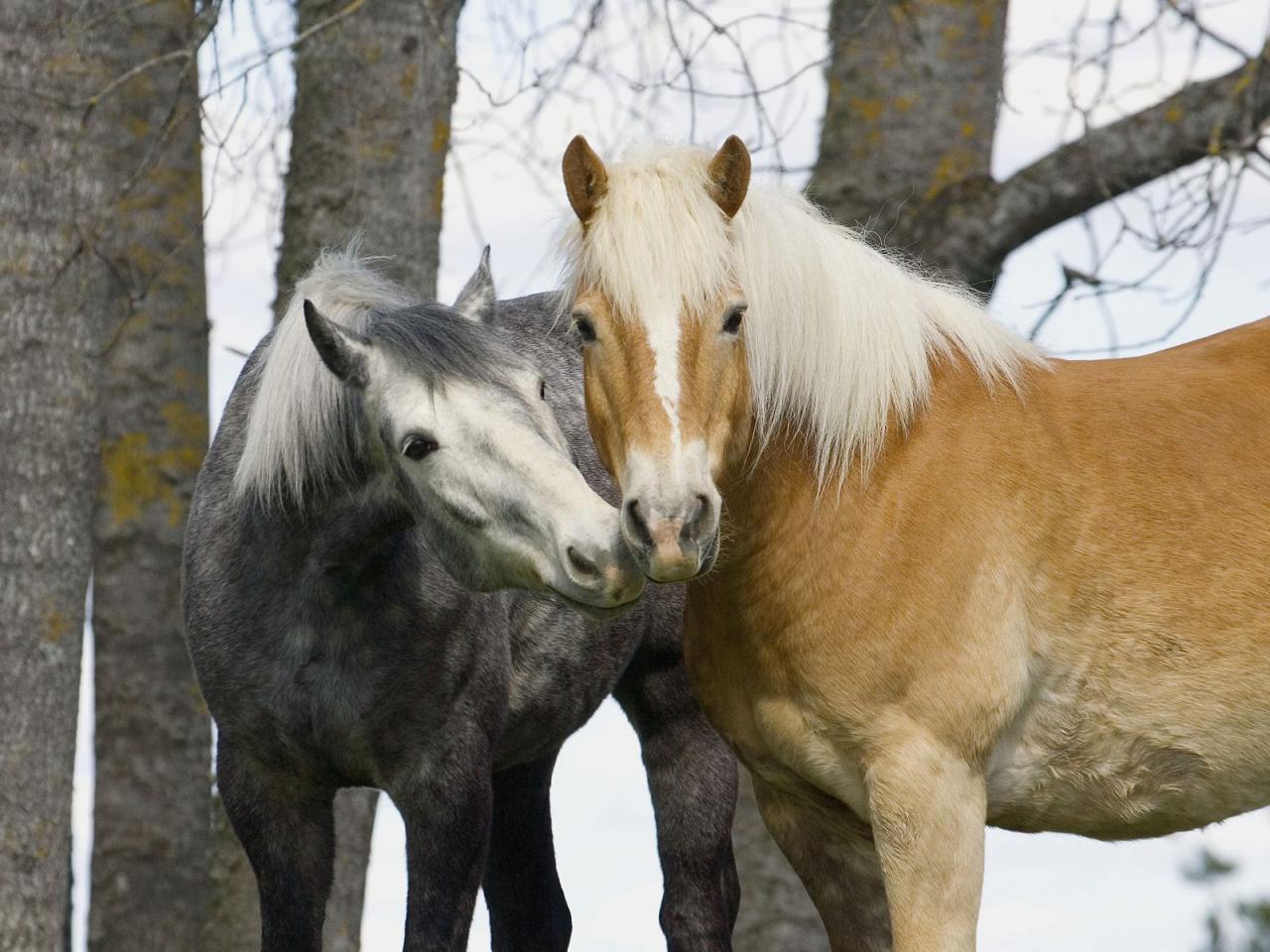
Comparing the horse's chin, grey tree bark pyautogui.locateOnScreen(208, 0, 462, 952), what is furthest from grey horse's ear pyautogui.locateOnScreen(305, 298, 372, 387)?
grey tree bark pyautogui.locateOnScreen(208, 0, 462, 952)

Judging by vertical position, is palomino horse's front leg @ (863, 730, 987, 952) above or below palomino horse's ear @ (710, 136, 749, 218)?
below

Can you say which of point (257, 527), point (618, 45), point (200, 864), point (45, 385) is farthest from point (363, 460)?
point (200, 864)

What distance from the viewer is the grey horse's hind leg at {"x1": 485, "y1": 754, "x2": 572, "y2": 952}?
18.6ft

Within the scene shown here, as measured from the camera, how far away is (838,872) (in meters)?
4.50

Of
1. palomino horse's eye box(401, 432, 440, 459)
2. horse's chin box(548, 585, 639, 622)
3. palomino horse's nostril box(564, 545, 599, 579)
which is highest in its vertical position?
palomino horse's eye box(401, 432, 440, 459)

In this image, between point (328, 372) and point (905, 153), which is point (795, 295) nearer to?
point (328, 372)

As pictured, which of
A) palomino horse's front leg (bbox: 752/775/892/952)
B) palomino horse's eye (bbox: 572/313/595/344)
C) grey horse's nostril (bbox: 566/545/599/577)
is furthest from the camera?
palomino horse's front leg (bbox: 752/775/892/952)

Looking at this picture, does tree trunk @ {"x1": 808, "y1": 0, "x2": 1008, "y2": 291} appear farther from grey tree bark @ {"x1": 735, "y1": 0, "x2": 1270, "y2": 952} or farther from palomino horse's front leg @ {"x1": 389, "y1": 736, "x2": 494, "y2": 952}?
palomino horse's front leg @ {"x1": 389, "y1": 736, "x2": 494, "y2": 952}

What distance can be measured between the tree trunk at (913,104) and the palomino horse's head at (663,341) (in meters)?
3.39

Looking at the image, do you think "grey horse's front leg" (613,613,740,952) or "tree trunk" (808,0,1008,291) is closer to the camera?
"grey horse's front leg" (613,613,740,952)

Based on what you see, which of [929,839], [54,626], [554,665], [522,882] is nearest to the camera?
[929,839]

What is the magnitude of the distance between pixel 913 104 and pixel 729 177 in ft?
11.8

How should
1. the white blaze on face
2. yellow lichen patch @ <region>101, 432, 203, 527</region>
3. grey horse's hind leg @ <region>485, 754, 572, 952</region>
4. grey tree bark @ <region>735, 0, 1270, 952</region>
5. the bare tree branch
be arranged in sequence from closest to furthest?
the white blaze on face → grey horse's hind leg @ <region>485, 754, 572, 952</region> → the bare tree branch → grey tree bark @ <region>735, 0, 1270, 952</region> → yellow lichen patch @ <region>101, 432, 203, 527</region>

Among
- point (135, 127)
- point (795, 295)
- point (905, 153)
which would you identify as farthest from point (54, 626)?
point (905, 153)
